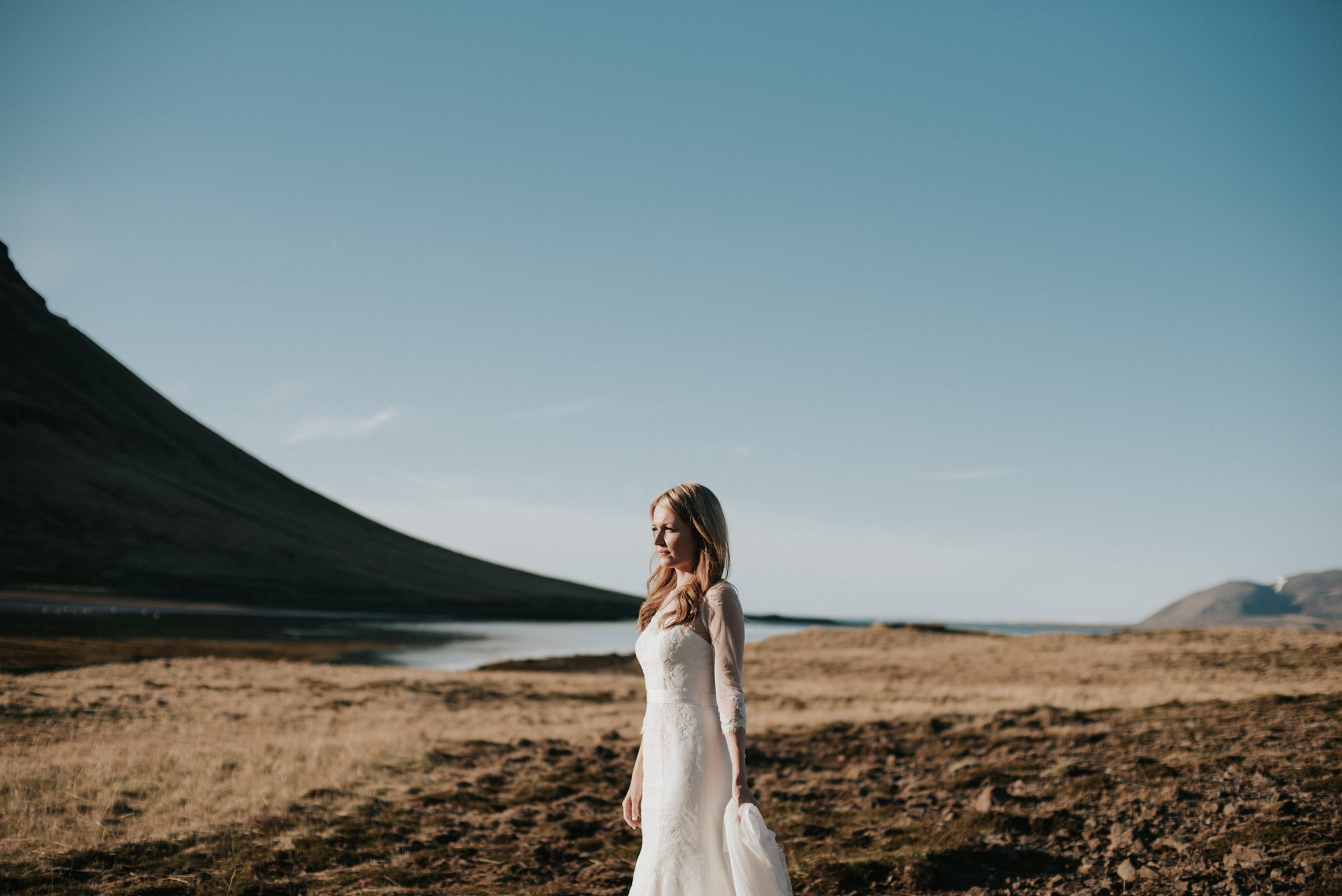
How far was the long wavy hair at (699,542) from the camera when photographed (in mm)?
4398

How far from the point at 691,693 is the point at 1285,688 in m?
20.5

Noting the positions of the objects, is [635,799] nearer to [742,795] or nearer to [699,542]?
[742,795]

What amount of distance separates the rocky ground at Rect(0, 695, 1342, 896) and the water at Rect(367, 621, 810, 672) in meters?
17.0

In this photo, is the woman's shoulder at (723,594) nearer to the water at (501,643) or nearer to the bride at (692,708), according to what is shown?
the bride at (692,708)

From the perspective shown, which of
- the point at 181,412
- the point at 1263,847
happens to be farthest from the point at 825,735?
the point at 181,412

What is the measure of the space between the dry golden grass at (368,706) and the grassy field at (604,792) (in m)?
0.10

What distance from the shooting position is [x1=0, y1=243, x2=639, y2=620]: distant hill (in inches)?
3971

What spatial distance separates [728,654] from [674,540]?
0.65 metres

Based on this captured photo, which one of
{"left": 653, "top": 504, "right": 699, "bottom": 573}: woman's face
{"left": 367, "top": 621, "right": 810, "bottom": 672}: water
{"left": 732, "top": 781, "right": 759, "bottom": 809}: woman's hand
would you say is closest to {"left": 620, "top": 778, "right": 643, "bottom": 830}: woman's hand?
{"left": 732, "top": 781, "right": 759, "bottom": 809}: woman's hand

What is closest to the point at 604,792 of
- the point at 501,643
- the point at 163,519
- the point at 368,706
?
the point at 368,706

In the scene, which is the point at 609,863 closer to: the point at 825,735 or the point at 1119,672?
the point at 825,735

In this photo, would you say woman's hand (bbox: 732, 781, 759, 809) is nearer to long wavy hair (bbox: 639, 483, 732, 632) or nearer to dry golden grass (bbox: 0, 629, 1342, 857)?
long wavy hair (bbox: 639, 483, 732, 632)

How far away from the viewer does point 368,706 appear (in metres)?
23.3

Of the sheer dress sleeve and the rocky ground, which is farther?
the rocky ground
